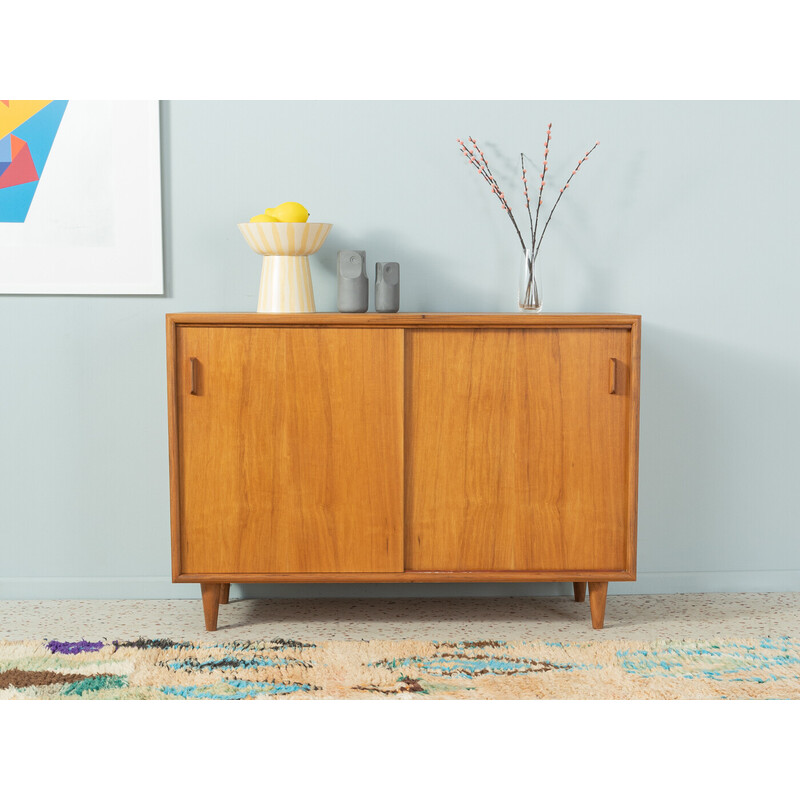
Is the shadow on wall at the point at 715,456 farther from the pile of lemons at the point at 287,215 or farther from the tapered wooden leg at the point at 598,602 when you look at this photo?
the pile of lemons at the point at 287,215

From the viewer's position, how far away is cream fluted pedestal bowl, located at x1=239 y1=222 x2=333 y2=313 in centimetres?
260

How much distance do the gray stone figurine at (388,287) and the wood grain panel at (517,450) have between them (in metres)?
0.23

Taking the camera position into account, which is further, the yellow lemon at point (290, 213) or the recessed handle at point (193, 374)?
the yellow lemon at point (290, 213)

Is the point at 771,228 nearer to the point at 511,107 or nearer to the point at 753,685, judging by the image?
the point at 511,107

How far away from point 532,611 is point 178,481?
1.21 metres

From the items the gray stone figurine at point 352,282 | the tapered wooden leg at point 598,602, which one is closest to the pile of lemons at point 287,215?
the gray stone figurine at point 352,282

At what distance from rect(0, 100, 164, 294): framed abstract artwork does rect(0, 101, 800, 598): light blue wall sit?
6cm

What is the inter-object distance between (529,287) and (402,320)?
1.70 feet

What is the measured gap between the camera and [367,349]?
246 cm

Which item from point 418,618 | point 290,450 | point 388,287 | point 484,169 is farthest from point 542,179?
point 418,618

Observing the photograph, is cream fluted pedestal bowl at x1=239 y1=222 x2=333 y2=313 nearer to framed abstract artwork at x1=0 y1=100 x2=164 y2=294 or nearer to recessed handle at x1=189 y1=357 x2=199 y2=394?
recessed handle at x1=189 y1=357 x2=199 y2=394

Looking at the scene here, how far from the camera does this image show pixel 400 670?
228 cm

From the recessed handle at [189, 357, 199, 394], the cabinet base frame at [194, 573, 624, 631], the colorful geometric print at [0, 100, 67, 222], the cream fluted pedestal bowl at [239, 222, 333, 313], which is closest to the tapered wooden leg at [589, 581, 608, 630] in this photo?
the cabinet base frame at [194, 573, 624, 631]

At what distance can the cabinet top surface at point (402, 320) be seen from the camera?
2.44 m
